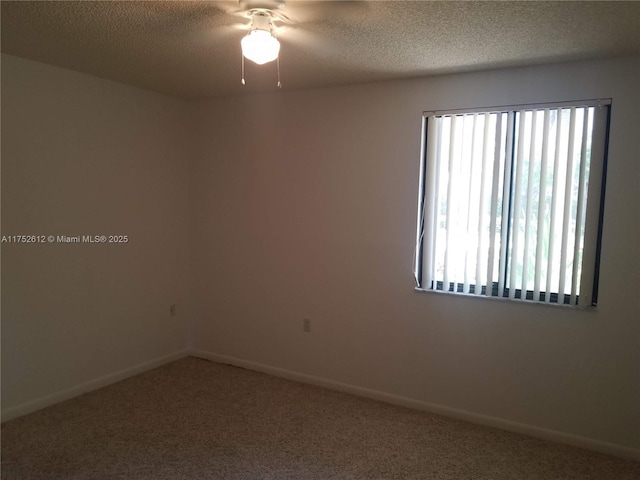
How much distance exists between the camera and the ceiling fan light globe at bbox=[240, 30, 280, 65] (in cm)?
213

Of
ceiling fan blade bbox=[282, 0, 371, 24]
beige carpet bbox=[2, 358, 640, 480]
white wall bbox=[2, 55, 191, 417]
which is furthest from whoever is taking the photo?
white wall bbox=[2, 55, 191, 417]

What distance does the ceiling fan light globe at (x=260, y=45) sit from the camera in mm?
2127

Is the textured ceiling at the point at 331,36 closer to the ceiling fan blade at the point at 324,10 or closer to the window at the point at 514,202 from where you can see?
the ceiling fan blade at the point at 324,10

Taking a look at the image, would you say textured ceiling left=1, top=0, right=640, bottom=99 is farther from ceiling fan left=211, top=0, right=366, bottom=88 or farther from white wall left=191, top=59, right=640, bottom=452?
white wall left=191, top=59, right=640, bottom=452

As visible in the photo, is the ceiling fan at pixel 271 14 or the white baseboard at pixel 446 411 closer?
the ceiling fan at pixel 271 14

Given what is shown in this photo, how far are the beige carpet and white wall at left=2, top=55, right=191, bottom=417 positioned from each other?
395mm

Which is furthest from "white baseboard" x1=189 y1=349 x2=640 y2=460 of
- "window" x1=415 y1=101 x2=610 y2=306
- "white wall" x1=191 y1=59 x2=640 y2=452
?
"window" x1=415 y1=101 x2=610 y2=306

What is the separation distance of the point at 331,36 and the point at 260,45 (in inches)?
20.0

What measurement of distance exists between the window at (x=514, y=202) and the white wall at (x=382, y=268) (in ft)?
0.27

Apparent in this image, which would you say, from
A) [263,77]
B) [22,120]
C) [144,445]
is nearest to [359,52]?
[263,77]

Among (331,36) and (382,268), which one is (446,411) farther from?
(331,36)

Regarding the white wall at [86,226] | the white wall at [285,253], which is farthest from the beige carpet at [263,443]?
the white wall at [86,226]

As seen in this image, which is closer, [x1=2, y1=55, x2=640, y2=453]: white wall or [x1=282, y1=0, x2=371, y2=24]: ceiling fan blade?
[x1=282, y1=0, x2=371, y2=24]: ceiling fan blade

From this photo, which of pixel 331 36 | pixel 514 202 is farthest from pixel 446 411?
pixel 331 36
